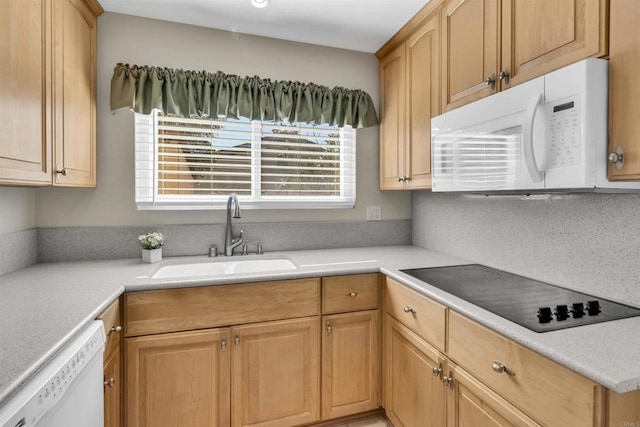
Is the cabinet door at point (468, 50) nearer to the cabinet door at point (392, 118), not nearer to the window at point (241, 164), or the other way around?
the cabinet door at point (392, 118)

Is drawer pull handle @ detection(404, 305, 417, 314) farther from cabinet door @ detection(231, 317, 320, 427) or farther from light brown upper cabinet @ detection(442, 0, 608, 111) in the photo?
light brown upper cabinet @ detection(442, 0, 608, 111)

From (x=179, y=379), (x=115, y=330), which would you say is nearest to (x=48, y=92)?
(x=115, y=330)

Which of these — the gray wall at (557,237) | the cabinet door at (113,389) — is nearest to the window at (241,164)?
the gray wall at (557,237)

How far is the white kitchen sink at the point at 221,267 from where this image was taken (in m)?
1.96

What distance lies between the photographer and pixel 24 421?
2.38 feet

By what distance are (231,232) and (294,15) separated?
1405mm

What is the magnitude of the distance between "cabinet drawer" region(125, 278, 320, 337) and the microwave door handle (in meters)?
1.09

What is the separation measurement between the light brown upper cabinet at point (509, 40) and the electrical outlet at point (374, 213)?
1.00 metres

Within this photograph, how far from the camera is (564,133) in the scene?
3.51 ft

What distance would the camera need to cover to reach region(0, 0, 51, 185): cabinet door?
3.77ft

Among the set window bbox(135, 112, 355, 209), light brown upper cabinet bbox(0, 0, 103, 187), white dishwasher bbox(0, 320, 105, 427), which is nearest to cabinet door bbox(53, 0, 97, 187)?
light brown upper cabinet bbox(0, 0, 103, 187)

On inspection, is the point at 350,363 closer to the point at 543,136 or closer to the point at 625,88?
the point at 543,136

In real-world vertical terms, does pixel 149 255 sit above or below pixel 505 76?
below

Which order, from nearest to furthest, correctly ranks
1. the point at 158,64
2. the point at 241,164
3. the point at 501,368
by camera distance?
1. the point at 501,368
2. the point at 158,64
3. the point at 241,164
